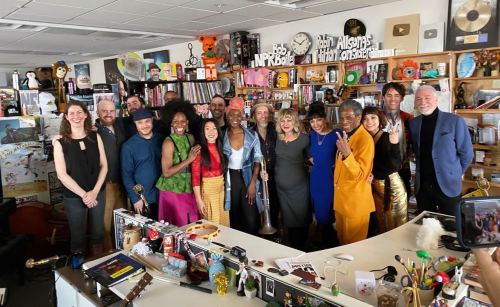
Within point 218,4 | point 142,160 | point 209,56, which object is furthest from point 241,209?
point 209,56

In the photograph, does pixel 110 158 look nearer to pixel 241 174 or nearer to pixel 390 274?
pixel 241 174

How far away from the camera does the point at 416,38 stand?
166 inches

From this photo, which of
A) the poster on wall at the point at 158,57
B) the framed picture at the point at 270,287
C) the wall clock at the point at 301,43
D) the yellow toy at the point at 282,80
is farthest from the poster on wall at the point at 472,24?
the poster on wall at the point at 158,57

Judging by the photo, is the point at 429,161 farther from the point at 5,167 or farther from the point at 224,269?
the point at 5,167

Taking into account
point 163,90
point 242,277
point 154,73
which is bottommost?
point 242,277

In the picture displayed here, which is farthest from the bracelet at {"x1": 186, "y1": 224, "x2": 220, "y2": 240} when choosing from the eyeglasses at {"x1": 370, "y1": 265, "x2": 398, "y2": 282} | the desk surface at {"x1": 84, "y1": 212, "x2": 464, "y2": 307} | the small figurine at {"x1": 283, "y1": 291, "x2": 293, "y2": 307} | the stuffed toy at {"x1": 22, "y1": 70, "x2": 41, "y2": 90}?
the stuffed toy at {"x1": 22, "y1": 70, "x2": 41, "y2": 90}

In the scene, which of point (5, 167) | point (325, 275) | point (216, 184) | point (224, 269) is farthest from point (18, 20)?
point (325, 275)

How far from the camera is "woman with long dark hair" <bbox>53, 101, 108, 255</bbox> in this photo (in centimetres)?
289

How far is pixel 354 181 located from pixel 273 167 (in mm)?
872

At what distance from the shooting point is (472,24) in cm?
385

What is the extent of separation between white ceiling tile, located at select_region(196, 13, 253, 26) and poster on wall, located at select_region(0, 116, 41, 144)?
253 cm

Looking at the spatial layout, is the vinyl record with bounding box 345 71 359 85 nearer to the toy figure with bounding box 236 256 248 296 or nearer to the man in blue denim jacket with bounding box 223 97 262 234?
the man in blue denim jacket with bounding box 223 97 262 234

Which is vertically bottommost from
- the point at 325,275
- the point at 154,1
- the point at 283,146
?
the point at 325,275

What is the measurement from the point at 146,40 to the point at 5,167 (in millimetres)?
3679
